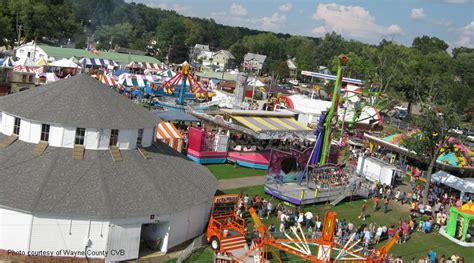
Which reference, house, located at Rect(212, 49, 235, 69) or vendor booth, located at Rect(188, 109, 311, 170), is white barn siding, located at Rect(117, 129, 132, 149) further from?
house, located at Rect(212, 49, 235, 69)

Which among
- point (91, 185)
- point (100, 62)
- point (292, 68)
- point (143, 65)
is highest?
point (292, 68)

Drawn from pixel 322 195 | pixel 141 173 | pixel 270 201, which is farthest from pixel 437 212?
pixel 141 173

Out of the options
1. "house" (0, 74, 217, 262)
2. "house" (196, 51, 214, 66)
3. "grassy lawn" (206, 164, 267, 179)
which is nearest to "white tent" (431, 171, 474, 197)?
"grassy lawn" (206, 164, 267, 179)

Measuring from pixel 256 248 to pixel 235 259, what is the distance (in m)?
1.12

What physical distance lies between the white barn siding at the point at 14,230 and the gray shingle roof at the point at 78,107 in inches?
182

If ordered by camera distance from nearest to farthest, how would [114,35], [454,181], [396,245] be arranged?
[396,245] → [454,181] → [114,35]

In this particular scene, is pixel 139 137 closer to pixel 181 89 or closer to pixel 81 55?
pixel 181 89

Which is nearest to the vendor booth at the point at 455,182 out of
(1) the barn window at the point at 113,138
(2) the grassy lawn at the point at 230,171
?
(2) the grassy lawn at the point at 230,171

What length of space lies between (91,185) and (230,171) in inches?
779

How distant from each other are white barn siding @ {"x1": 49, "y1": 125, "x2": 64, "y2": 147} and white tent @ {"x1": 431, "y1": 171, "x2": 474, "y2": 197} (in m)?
32.4

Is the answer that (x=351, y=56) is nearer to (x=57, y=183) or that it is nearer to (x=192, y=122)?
(x=192, y=122)

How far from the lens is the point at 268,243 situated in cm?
2008

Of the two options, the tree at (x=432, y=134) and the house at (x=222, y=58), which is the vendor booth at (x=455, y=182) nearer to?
the tree at (x=432, y=134)

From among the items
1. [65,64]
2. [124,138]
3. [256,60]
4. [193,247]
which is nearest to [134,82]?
[65,64]
